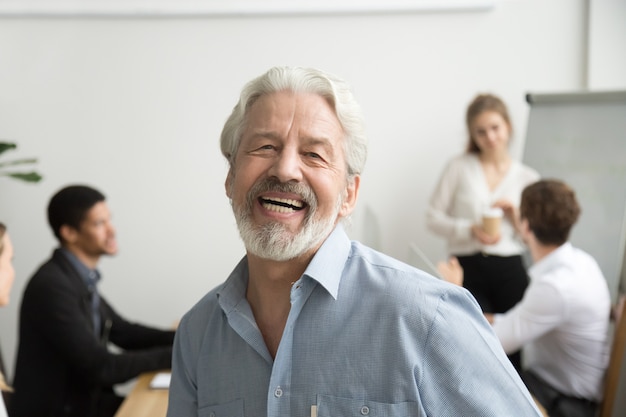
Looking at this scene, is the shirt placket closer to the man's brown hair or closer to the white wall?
the man's brown hair

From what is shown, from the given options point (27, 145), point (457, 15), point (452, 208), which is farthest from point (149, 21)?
point (452, 208)

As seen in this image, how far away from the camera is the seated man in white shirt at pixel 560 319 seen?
2289 mm

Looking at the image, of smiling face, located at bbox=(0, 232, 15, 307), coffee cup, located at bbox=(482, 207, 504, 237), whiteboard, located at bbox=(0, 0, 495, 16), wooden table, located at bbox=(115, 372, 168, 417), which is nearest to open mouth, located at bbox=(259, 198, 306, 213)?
wooden table, located at bbox=(115, 372, 168, 417)

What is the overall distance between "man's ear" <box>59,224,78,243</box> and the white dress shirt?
152cm

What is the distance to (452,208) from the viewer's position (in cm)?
359

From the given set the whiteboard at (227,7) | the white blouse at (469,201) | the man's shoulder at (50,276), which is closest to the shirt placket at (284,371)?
the man's shoulder at (50,276)

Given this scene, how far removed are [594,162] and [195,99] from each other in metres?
2.09

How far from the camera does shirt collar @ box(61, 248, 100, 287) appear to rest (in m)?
2.37

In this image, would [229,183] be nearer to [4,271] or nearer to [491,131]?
[4,271]

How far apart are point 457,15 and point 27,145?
8.26 feet

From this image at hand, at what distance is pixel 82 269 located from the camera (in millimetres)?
2391

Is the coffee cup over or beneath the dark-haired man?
over

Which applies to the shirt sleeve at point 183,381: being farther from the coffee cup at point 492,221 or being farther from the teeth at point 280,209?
the coffee cup at point 492,221

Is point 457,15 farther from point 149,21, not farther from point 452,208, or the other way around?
point 149,21
